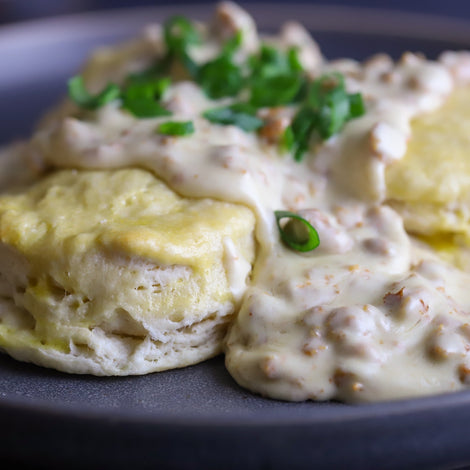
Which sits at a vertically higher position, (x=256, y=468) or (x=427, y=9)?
(x=256, y=468)

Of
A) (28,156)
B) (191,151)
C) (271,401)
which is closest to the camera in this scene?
(271,401)

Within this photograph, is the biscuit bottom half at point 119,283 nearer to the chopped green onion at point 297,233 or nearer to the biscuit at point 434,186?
the chopped green onion at point 297,233

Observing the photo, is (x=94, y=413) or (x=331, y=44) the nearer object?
(x=94, y=413)

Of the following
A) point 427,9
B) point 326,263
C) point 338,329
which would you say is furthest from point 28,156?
point 427,9

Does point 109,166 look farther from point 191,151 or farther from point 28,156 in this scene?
point 28,156

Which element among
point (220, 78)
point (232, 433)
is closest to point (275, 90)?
point (220, 78)

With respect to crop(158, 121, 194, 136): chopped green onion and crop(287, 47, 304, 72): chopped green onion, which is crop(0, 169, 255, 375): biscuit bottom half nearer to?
crop(158, 121, 194, 136): chopped green onion
